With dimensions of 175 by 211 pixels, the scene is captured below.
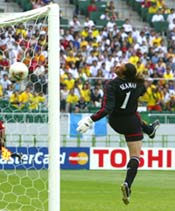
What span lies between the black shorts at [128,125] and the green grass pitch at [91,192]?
105 cm

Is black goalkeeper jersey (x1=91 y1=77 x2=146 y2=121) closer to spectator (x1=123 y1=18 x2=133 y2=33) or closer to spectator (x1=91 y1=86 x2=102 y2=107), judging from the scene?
spectator (x1=91 y1=86 x2=102 y2=107)

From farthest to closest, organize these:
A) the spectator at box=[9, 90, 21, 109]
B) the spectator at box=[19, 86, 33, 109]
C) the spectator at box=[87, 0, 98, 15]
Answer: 1. the spectator at box=[87, 0, 98, 15]
2. the spectator at box=[9, 90, 21, 109]
3. the spectator at box=[19, 86, 33, 109]

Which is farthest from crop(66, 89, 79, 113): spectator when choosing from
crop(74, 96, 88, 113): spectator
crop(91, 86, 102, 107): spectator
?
crop(91, 86, 102, 107): spectator

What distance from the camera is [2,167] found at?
795 inches

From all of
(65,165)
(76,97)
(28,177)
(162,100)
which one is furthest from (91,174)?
(162,100)

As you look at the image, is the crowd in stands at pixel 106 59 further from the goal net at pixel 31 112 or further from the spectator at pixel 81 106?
the goal net at pixel 31 112

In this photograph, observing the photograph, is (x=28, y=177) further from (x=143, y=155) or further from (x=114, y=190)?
(x=143, y=155)

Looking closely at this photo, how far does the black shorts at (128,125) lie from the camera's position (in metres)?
12.0

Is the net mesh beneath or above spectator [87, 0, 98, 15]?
beneath

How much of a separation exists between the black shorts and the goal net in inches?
39.2

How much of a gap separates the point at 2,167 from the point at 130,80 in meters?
8.73

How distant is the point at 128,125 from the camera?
39.5 ft

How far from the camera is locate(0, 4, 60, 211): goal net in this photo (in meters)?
10.1

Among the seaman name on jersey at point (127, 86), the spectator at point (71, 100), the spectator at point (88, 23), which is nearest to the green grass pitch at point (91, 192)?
the seaman name on jersey at point (127, 86)
